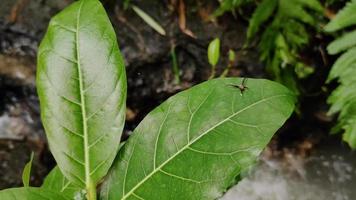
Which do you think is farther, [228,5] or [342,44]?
[228,5]

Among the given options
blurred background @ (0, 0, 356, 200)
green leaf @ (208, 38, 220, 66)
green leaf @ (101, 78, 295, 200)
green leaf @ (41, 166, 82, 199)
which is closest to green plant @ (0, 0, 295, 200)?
green leaf @ (101, 78, 295, 200)

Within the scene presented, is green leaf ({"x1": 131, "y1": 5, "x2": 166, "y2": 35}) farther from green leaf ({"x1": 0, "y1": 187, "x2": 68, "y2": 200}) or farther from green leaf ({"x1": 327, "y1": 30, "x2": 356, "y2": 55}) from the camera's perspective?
green leaf ({"x1": 0, "y1": 187, "x2": 68, "y2": 200})

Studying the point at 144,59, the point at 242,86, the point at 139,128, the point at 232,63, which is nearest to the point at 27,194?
the point at 139,128

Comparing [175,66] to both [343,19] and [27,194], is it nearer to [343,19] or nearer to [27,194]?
[343,19]

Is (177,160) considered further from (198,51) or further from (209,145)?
(198,51)

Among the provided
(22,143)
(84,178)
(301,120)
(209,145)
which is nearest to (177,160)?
(209,145)
